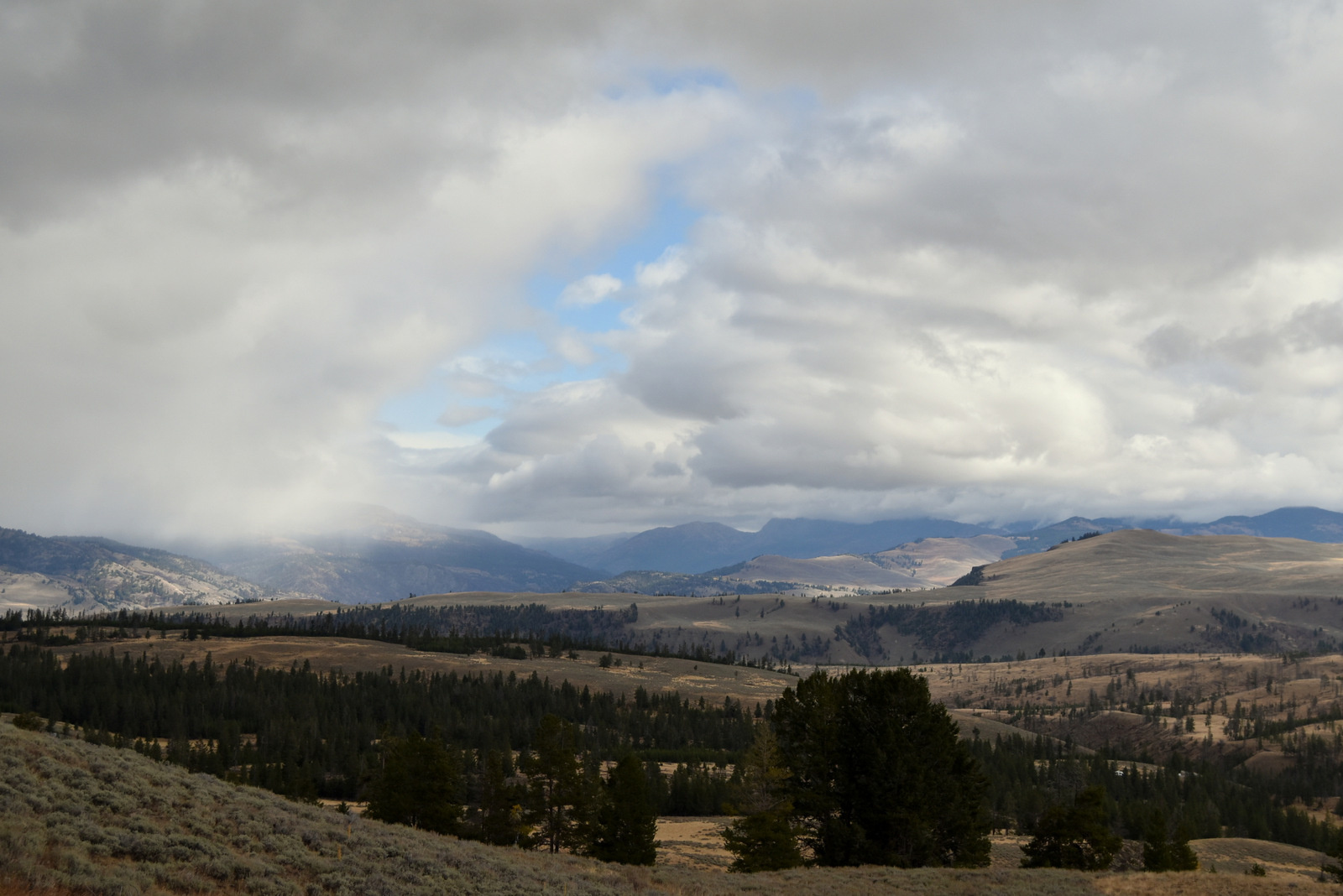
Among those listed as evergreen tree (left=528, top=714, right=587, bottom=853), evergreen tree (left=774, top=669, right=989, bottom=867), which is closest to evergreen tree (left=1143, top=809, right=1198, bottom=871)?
evergreen tree (left=774, top=669, right=989, bottom=867)

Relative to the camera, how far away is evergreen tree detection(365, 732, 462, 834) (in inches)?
3044

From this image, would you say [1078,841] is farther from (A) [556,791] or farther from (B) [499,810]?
(B) [499,810]

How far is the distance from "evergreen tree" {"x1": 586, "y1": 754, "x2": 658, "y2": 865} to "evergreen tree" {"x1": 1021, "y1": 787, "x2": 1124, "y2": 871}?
1315 inches

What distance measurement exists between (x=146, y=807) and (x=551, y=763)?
4840cm

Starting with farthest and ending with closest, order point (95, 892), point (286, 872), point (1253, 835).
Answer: point (1253, 835) → point (286, 872) → point (95, 892)

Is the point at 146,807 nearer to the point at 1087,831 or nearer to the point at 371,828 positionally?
the point at 371,828

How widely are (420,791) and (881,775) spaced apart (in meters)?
41.8

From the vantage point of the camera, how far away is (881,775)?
208 ft

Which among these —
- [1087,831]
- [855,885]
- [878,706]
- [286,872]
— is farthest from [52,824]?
[1087,831]

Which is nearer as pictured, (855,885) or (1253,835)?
(855,885)

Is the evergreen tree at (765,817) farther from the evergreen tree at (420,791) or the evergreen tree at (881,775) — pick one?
the evergreen tree at (420,791)

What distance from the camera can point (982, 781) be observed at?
226 feet

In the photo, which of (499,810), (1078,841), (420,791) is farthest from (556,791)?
(1078,841)

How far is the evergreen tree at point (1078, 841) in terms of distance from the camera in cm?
7438
